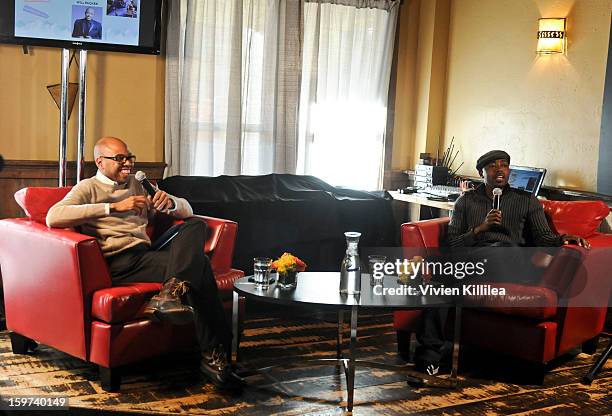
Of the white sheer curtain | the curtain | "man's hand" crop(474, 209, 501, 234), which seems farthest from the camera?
the white sheer curtain

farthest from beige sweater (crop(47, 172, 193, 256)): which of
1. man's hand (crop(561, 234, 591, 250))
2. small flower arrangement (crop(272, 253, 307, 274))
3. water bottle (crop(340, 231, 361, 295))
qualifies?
man's hand (crop(561, 234, 591, 250))

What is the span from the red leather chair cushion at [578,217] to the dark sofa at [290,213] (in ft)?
4.13

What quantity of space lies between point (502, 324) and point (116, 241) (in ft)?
6.37

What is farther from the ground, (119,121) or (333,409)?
(119,121)

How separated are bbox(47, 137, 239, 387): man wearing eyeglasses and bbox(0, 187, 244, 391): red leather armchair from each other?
0.41 ft

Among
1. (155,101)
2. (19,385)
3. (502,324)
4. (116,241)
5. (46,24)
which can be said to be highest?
(46,24)

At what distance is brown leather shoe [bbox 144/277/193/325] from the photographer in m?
3.52

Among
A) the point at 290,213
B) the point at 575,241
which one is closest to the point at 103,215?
the point at 290,213

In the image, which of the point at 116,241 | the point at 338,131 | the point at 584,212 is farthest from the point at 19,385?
the point at 338,131

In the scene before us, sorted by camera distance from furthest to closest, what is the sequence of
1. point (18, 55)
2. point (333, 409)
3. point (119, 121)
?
point (119, 121), point (18, 55), point (333, 409)

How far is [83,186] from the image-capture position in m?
3.96

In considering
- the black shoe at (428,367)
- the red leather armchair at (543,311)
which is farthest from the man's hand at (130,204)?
the black shoe at (428,367)

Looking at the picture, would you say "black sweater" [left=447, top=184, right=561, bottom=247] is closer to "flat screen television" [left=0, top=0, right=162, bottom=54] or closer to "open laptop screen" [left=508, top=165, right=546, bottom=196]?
"open laptop screen" [left=508, top=165, right=546, bottom=196]

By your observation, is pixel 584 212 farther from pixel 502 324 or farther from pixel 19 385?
pixel 19 385
